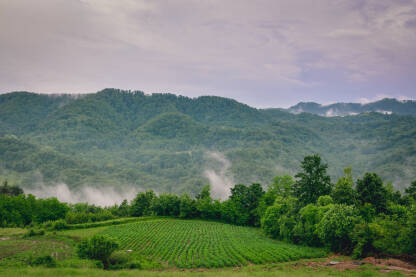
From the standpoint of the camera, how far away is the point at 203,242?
184ft

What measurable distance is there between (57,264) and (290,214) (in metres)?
44.4

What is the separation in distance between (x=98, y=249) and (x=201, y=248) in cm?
2178

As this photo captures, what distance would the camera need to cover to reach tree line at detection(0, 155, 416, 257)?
39375 mm

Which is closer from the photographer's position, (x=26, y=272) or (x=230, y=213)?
(x=26, y=272)

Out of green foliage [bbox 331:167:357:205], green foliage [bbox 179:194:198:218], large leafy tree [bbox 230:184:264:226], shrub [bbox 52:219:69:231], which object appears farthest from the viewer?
green foliage [bbox 179:194:198:218]

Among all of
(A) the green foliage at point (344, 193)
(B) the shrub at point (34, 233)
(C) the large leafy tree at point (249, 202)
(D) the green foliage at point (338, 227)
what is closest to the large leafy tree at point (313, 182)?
(A) the green foliage at point (344, 193)

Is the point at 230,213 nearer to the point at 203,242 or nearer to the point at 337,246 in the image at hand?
the point at 203,242

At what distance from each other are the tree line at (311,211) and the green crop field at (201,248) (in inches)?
194

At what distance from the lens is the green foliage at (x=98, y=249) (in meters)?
32.6

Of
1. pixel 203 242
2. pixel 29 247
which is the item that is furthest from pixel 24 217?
pixel 203 242

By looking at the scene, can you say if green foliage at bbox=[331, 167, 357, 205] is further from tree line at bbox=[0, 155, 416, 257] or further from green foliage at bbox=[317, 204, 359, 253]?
green foliage at bbox=[317, 204, 359, 253]

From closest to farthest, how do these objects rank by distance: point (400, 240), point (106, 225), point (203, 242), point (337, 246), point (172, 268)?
point (400, 240), point (172, 268), point (337, 246), point (203, 242), point (106, 225)

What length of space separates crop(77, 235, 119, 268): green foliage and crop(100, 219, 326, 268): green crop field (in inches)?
384

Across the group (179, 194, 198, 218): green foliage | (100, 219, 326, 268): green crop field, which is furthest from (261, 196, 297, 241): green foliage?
(179, 194, 198, 218): green foliage
